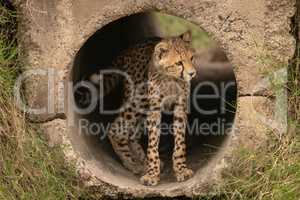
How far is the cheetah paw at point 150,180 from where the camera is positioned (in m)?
6.09

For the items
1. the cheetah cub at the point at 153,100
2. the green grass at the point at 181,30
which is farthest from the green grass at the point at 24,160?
the green grass at the point at 181,30

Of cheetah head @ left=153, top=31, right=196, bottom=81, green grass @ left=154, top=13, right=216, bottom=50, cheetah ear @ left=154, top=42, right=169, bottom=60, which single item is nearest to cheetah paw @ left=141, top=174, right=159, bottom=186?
cheetah head @ left=153, top=31, right=196, bottom=81

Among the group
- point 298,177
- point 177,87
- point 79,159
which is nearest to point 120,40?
point 177,87

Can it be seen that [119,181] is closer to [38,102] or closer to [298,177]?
[38,102]

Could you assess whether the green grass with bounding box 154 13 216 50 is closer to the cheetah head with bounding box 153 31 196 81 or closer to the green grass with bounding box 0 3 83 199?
the cheetah head with bounding box 153 31 196 81

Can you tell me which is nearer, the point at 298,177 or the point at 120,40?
the point at 298,177

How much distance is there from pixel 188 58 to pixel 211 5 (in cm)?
59

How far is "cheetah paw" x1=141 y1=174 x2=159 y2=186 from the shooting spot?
→ 609cm

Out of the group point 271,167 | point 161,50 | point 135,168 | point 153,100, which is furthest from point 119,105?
point 271,167

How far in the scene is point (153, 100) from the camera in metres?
6.33

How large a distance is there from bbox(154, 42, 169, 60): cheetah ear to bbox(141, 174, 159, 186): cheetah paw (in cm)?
97

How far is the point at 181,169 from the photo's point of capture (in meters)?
6.16

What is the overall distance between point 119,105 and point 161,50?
4.53 ft

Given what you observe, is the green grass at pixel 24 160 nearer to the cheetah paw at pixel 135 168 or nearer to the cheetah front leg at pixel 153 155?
the cheetah front leg at pixel 153 155
